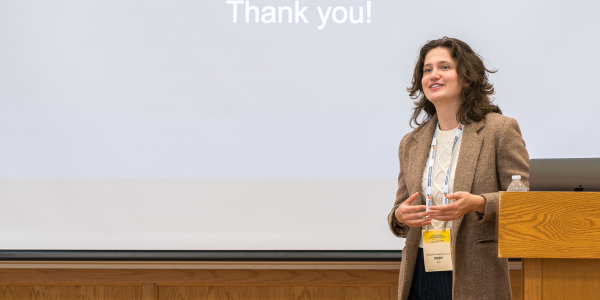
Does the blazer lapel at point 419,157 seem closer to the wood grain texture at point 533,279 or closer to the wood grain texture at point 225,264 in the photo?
the wood grain texture at point 533,279

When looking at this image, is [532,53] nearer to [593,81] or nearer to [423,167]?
[593,81]

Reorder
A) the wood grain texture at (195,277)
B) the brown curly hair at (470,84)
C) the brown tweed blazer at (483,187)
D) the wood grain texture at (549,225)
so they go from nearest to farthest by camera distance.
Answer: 1. the wood grain texture at (549,225)
2. the brown tweed blazer at (483,187)
3. the brown curly hair at (470,84)
4. the wood grain texture at (195,277)

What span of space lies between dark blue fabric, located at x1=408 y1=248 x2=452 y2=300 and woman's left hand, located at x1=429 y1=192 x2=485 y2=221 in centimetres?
25

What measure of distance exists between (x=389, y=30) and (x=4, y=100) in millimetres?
1787

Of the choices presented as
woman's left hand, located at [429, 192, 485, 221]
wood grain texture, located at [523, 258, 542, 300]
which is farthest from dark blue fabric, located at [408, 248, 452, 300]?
wood grain texture, located at [523, 258, 542, 300]

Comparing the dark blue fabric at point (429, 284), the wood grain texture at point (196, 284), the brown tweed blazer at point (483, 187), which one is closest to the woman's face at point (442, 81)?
the brown tweed blazer at point (483, 187)

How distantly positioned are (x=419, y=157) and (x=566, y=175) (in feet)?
1.51

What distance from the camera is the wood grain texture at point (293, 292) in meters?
2.42

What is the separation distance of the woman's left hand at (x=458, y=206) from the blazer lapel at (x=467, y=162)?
12 centimetres

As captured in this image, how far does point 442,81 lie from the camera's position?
4.75 ft

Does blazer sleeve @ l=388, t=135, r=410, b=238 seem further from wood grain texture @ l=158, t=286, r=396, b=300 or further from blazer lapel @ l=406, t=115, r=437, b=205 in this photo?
wood grain texture @ l=158, t=286, r=396, b=300

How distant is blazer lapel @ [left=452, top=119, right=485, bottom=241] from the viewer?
4.31 feet

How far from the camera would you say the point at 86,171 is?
2295mm

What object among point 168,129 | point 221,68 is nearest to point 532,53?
point 221,68
